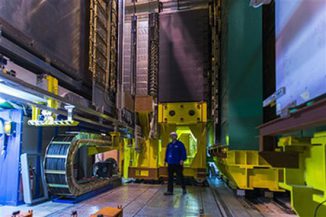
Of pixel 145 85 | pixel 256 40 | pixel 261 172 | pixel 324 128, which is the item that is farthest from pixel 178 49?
pixel 324 128

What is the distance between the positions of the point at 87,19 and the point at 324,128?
5.62 meters

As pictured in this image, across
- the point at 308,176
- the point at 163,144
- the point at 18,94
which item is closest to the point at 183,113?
the point at 163,144

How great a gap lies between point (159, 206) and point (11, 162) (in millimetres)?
2935

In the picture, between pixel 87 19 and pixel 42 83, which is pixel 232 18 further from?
pixel 42 83

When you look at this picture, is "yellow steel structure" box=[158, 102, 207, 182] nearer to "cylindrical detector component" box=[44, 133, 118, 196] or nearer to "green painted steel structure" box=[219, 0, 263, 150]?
"green painted steel structure" box=[219, 0, 263, 150]

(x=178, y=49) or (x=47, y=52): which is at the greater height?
(x=178, y=49)

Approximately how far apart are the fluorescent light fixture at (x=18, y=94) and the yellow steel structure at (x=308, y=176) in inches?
121

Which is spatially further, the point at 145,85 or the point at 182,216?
the point at 145,85

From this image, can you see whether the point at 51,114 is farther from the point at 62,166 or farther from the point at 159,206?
the point at 159,206

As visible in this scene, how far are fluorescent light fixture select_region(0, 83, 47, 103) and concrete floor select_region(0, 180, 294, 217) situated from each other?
1.88 metres

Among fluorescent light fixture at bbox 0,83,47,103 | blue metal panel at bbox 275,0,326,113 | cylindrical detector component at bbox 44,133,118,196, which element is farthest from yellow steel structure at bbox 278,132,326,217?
cylindrical detector component at bbox 44,133,118,196

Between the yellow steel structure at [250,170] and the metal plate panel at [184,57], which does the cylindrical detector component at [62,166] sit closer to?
the yellow steel structure at [250,170]

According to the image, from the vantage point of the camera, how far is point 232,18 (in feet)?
18.9

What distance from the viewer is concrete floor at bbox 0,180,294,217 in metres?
4.72
